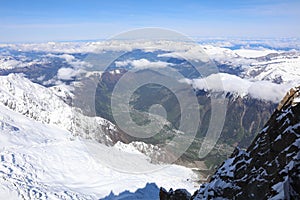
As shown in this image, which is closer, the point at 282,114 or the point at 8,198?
the point at 282,114

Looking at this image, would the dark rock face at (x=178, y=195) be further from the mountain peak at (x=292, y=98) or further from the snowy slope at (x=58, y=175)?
the snowy slope at (x=58, y=175)

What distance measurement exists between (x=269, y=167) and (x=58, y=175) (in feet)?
483

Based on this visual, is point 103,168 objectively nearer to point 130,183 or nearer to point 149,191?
point 130,183

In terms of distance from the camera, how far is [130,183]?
156250 mm

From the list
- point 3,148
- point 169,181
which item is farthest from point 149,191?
point 3,148

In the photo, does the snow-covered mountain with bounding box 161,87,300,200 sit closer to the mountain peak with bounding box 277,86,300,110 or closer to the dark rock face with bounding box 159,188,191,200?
the mountain peak with bounding box 277,86,300,110

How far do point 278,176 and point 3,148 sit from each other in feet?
598

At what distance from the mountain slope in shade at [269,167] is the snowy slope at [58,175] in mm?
Result: 112718

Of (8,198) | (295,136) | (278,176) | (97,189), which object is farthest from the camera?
(97,189)

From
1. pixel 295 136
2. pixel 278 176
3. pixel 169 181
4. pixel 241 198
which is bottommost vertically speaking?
pixel 169 181

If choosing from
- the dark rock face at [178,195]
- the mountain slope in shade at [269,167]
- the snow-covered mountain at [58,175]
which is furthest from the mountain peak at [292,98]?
the snow-covered mountain at [58,175]

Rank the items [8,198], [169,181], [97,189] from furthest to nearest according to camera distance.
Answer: [169,181] < [97,189] < [8,198]

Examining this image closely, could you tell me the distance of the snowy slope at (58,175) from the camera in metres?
134

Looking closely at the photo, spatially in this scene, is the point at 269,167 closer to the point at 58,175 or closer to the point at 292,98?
the point at 292,98
